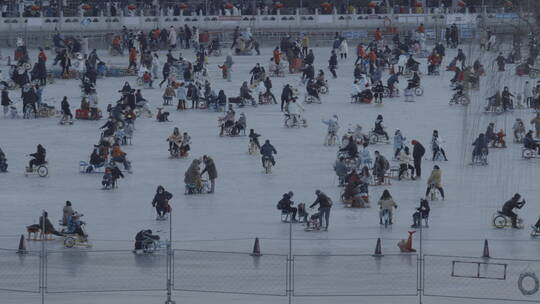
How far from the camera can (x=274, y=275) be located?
28.9 m

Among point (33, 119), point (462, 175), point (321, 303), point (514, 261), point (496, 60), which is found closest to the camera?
point (496, 60)

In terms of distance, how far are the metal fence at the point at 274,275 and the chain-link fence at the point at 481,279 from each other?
0.05ft

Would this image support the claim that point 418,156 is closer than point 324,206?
No

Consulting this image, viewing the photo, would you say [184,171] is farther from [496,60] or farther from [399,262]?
[496,60]

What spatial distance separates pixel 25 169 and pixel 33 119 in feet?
31.9

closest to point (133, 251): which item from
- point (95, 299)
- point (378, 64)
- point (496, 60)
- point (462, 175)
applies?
point (95, 299)

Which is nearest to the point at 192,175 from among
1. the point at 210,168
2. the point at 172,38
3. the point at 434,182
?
the point at 210,168

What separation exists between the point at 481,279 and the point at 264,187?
38.6ft

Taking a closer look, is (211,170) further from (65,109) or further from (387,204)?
(65,109)

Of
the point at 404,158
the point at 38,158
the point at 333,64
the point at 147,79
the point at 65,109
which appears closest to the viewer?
the point at 404,158

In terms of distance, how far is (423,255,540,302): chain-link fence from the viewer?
27.0 meters

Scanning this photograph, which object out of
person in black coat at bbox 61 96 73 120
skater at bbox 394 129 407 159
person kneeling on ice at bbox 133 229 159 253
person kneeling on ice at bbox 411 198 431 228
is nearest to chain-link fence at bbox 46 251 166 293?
person kneeling on ice at bbox 133 229 159 253

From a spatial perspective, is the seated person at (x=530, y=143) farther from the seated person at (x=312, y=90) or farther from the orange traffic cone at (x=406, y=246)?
the orange traffic cone at (x=406, y=246)

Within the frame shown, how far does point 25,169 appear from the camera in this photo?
41.6 metres
